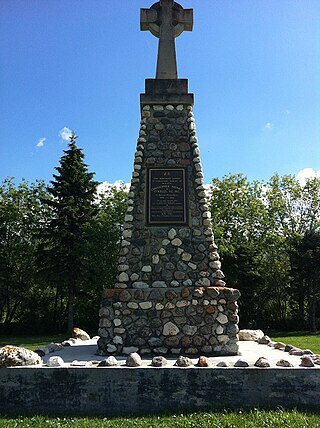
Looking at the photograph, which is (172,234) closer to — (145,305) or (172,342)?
(145,305)

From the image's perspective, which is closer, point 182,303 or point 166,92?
point 182,303

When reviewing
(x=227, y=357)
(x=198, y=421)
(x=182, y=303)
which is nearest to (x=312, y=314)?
(x=227, y=357)

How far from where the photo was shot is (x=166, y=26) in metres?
8.64

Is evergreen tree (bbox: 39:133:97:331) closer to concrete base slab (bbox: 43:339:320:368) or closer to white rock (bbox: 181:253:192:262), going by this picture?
concrete base slab (bbox: 43:339:320:368)

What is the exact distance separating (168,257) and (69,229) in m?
13.8

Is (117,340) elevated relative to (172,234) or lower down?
lower down

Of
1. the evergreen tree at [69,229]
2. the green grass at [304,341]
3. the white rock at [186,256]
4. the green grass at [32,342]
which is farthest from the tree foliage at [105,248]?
the white rock at [186,256]

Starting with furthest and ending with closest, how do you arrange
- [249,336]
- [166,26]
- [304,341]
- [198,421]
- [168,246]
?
[304,341] → [249,336] → [166,26] → [168,246] → [198,421]

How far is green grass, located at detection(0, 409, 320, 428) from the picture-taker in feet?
14.3

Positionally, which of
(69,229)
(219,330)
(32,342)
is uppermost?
(69,229)

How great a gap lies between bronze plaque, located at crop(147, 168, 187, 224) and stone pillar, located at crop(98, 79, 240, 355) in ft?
0.06

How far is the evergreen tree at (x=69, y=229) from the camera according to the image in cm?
1981

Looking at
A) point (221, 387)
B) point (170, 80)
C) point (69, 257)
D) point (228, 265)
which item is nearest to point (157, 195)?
point (170, 80)

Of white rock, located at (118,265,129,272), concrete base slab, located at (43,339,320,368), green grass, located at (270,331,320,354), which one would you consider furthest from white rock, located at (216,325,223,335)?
green grass, located at (270,331,320,354)
